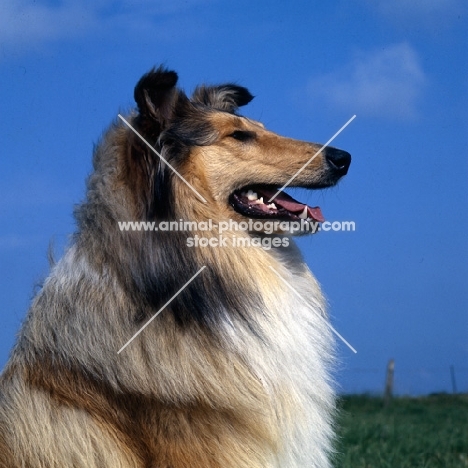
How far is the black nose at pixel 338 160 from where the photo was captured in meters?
5.38

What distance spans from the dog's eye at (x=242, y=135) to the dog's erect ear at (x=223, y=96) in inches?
19.0

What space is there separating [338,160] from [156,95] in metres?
1.36

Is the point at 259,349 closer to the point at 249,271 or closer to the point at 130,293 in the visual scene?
the point at 249,271

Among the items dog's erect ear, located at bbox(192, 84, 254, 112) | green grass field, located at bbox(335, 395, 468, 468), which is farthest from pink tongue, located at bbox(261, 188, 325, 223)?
green grass field, located at bbox(335, 395, 468, 468)

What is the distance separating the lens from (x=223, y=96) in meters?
6.06

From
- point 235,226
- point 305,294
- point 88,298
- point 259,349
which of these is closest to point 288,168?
point 235,226

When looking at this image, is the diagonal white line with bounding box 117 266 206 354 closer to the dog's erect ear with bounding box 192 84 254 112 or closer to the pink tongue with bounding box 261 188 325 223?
the pink tongue with bounding box 261 188 325 223

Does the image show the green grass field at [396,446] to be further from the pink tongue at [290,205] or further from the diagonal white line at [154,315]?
the diagonal white line at [154,315]

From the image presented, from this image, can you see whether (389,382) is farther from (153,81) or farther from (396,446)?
(153,81)

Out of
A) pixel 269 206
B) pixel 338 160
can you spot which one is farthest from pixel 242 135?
pixel 338 160

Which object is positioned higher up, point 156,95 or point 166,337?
point 156,95

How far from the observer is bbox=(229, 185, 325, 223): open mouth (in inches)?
206

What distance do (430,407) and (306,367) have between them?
44.2 ft

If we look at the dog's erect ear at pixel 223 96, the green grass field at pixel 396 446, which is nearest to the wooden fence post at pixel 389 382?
the green grass field at pixel 396 446
